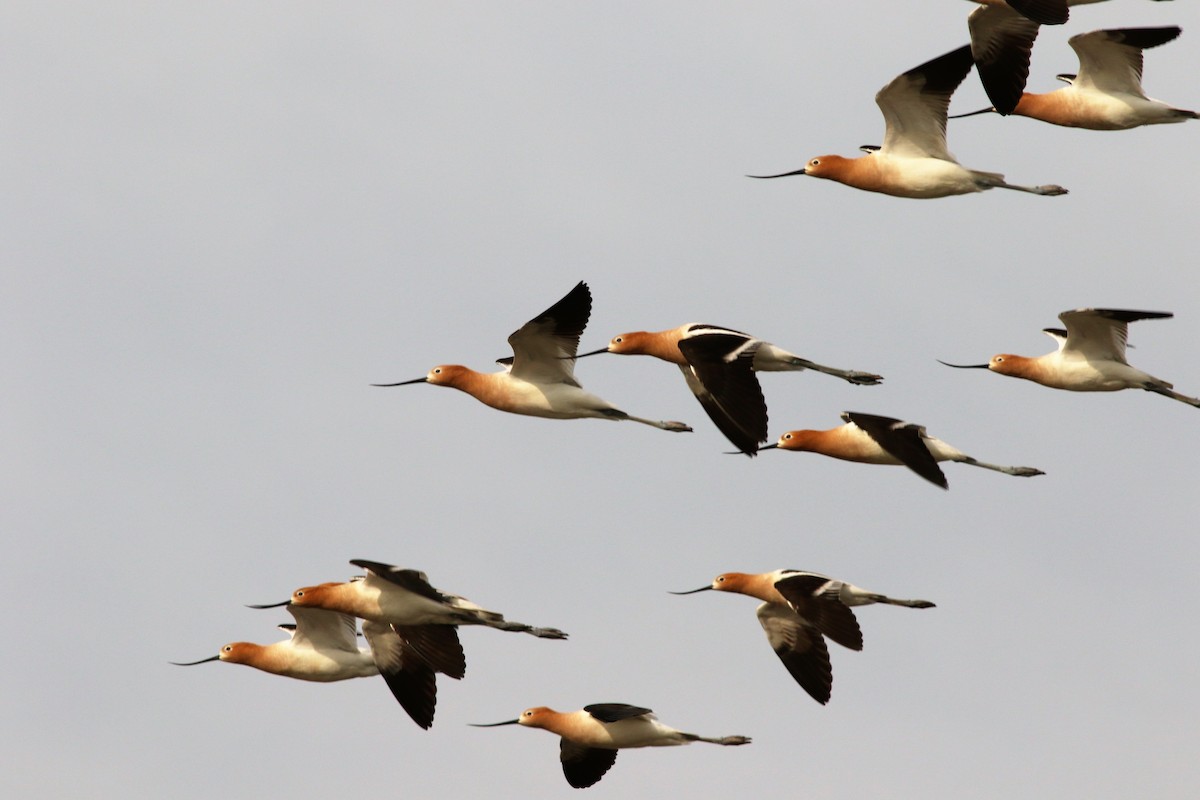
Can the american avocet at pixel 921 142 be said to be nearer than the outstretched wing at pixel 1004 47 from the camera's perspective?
No

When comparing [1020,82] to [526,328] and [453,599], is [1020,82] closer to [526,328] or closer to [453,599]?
[526,328]

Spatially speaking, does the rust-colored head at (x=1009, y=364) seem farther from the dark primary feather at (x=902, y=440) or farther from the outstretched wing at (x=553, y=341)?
the outstretched wing at (x=553, y=341)

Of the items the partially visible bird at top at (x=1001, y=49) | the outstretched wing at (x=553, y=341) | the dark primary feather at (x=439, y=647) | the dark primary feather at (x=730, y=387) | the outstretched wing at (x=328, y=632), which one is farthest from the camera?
the outstretched wing at (x=328, y=632)

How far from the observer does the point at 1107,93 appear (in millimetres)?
37469

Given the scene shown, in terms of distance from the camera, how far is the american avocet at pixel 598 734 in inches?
1404

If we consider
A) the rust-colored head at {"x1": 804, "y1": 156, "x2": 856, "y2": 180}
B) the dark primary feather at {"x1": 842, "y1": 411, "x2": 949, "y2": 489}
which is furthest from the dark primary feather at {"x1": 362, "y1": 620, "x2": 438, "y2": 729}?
the rust-colored head at {"x1": 804, "y1": 156, "x2": 856, "y2": 180}

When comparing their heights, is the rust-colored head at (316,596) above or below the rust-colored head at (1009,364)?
below

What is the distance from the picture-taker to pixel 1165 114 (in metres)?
37.4

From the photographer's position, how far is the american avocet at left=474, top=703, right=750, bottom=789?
35656 millimetres

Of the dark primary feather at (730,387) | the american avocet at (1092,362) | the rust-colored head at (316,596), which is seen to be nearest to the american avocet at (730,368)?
the dark primary feather at (730,387)

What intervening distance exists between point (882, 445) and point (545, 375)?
545 centimetres

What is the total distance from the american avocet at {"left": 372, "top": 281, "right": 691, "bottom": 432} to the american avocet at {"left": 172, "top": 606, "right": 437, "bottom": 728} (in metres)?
4.31

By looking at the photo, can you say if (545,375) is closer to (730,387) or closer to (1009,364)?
(730,387)

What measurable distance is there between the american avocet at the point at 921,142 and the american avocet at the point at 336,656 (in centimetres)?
1072
